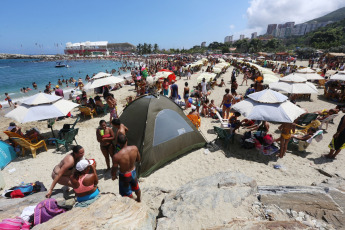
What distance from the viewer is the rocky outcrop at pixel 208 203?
2789 millimetres

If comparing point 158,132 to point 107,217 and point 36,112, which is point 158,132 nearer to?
point 107,217

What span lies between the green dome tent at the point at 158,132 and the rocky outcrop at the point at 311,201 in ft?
8.61

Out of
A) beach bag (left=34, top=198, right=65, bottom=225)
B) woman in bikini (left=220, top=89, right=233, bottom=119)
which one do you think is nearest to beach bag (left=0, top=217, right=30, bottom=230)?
beach bag (left=34, top=198, right=65, bottom=225)

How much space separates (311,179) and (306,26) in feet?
821

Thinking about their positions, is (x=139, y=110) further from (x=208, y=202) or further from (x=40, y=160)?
(x=40, y=160)

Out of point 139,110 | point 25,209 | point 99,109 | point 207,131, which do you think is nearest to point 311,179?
point 207,131

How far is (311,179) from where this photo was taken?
4367mm

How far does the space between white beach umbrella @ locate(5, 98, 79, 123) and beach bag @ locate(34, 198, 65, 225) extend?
12.6ft

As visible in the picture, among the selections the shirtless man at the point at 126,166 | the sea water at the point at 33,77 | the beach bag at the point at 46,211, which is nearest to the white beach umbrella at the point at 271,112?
the shirtless man at the point at 126,166

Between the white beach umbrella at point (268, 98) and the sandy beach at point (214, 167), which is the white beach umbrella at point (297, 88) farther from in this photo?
the white beach umbrella at point (268, 98)

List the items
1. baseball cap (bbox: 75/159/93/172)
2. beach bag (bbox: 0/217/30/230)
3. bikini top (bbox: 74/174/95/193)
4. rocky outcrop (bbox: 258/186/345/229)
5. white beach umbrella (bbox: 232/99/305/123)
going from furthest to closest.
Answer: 1. white beach umbrella (bbox: 232/99/305/123)
2. bikini top (bbox: 74/174/95/193)
3. baseball cap (bbox: 75/159/93/172)
4. rocky outcrop (bbox: 258/186/345/229)
5. beach bag (bbox: 0/217/30/230)

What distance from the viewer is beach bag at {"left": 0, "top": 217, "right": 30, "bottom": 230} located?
2465 millimetres

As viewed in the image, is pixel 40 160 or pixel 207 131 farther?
pixel 207 131

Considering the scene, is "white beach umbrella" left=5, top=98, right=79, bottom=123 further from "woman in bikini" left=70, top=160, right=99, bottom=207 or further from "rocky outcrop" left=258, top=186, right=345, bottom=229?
"rocky outcrop" left=258, top=186, right=345, bottom=229
